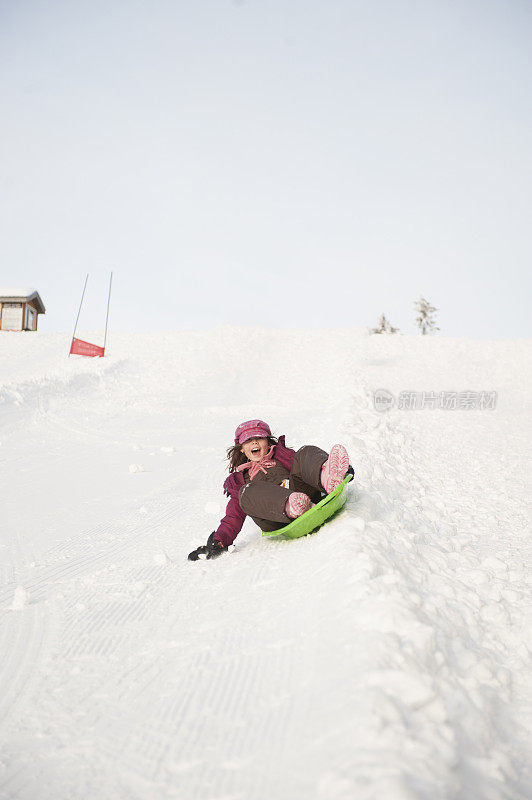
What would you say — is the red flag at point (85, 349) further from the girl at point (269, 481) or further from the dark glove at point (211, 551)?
the dark glove at point (211, 551)

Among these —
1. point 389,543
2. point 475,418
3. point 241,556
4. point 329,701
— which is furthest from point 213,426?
point 329,701

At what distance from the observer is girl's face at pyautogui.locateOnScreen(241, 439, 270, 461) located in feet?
11.1

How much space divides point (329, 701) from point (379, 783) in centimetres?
37

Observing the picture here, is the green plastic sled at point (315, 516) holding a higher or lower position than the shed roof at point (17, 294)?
lower

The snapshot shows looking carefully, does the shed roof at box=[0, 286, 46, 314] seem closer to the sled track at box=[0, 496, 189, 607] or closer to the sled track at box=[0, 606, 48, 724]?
the sled track at box=[0, 496, 189, 607]

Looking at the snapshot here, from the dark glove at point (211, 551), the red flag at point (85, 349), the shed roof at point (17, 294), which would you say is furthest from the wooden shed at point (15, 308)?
the dark glove at point (211, 551)

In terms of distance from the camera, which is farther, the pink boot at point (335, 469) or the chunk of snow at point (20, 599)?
the pink boot at point (335, 469)

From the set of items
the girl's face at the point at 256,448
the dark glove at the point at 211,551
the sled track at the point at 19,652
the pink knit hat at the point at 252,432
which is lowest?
the sled track at the point at 19,652

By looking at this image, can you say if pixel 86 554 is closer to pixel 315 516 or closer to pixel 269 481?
pixel 269 481

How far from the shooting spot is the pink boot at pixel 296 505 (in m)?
2.91

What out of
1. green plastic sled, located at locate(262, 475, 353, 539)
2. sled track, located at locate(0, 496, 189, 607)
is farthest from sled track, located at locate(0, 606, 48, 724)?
green plastic sled, located at locate(262, 475, 353, 539)

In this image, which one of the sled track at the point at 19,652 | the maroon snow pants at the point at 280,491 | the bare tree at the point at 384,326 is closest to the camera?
the sled track at the point at 19,652

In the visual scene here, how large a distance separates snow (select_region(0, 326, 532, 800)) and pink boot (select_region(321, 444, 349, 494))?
0.23 meters

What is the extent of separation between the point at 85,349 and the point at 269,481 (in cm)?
1343
